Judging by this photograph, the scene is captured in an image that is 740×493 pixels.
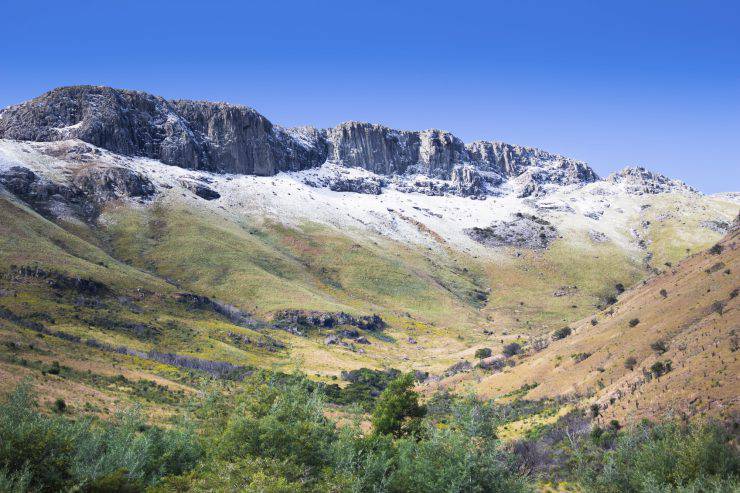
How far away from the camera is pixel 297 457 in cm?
3053

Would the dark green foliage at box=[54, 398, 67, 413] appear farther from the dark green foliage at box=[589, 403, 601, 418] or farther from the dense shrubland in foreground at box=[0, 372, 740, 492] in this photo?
the dark green foliage at box=[589, 403, 601, 418]

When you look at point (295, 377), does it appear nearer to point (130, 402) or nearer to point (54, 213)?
point (130, 402)

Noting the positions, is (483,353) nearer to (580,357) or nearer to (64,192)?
(580,357)

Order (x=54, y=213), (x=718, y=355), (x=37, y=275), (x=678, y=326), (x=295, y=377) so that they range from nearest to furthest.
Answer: (x=295, y=377) < (x=718, y=355) < (x=678, y=326) < (x=37, y=275) < (x=54, y=213)

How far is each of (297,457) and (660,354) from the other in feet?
125

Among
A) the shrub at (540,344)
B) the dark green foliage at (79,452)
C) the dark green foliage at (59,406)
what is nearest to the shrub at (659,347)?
the shrub at (540,344)

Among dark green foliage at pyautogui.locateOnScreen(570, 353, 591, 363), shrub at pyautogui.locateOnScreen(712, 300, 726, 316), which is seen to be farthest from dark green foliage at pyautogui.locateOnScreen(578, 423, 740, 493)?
dark green foliage at pyautogui.locateOnScreen(570, 353, 591, 363)

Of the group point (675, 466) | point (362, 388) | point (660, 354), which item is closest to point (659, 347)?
point (660, 354)

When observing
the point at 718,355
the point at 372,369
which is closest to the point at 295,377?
the point at 718,355

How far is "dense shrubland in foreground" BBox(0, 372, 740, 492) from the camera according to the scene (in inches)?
1052

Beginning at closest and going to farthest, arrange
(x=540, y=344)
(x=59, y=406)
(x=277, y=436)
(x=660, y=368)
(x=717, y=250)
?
(x=277, y=436)
(x=59, y=406)
(x=660, y=368)
(x=717, y=250)
(x=540, y=344)

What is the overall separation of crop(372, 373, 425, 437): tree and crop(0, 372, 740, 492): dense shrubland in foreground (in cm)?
1579

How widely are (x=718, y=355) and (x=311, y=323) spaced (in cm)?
11105

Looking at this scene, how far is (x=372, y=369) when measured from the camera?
117125 mm
